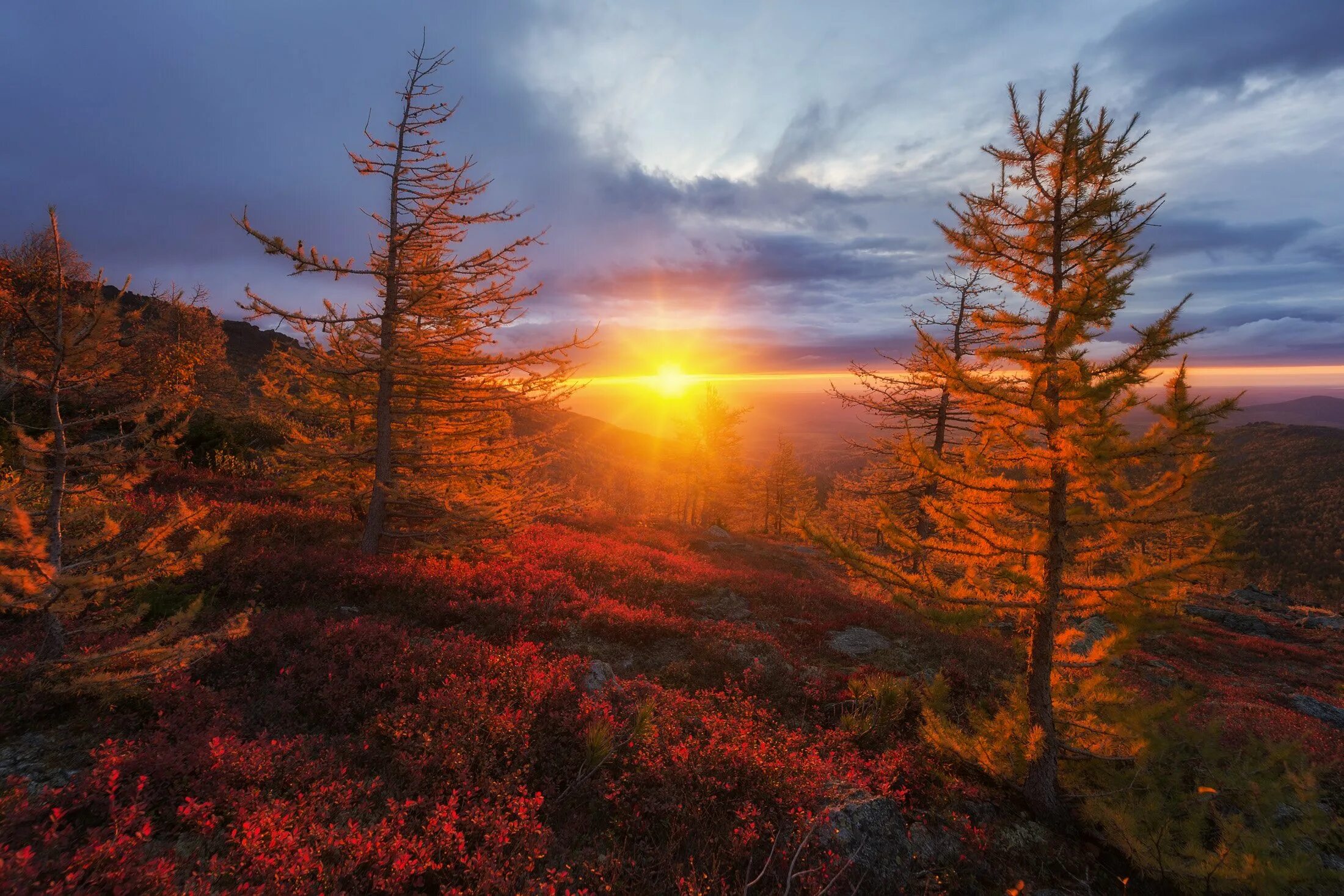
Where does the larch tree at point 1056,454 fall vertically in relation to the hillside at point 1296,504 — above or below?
above

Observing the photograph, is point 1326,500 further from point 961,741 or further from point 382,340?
point 382,340

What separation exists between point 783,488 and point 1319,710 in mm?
36603

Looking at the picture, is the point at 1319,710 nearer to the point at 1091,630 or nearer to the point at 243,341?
the point at 1091,630

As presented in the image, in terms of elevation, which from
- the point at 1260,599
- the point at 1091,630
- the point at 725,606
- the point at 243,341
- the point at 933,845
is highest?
the point at 243,341

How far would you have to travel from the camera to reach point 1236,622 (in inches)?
1001

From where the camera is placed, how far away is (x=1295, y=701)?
41.9 ft

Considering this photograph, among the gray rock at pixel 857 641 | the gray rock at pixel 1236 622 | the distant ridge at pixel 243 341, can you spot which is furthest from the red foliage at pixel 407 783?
the distant ridge at pixel 243 341

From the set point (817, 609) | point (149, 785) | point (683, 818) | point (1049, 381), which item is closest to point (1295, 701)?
point (817, 609)

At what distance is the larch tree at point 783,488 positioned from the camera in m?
48.4

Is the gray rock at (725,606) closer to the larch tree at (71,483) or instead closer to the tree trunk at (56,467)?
the larch tree at (71,483)

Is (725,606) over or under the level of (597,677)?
under

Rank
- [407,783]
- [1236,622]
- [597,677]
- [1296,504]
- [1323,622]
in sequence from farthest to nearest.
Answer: [1296,504] → [1323,622] → [1236,622] → [597,677] → [407,783]

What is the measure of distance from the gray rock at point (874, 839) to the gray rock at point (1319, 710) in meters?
14.2

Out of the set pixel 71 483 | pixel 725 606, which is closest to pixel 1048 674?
pixel 725 606
